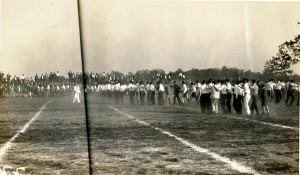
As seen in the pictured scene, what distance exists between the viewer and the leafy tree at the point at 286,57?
7.31 m

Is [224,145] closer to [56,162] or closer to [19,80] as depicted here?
[56,162]

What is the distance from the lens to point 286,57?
295 inches

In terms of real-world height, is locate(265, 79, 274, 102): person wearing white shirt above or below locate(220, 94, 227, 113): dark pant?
above

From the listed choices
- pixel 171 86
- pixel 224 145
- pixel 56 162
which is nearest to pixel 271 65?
pixel 224 145

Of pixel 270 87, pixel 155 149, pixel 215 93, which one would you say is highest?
pixel 270 87

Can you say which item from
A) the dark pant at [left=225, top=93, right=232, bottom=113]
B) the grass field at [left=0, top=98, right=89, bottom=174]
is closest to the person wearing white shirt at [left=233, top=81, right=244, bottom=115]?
the dark pant at [left=225, top=93, right=232, bottom=113]

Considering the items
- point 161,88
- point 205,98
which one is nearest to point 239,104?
point 205,98

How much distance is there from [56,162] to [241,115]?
22.1 feet

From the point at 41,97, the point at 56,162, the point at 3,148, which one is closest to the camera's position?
the point at 56,162

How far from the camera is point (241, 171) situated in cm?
510

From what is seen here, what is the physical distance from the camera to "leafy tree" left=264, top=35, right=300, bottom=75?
7312mm

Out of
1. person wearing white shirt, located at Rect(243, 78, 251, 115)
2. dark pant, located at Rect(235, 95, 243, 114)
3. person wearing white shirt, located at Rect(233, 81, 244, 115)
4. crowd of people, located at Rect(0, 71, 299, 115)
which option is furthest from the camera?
dark pant, located at Rect(235, 95, 243, 114)

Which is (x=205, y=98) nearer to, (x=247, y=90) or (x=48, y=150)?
(x=247, y=90)

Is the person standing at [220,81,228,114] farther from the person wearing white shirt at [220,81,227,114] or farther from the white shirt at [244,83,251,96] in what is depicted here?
the white shirt at [244,83,251,96]
